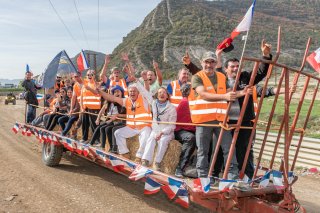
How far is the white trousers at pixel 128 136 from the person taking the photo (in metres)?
6.20

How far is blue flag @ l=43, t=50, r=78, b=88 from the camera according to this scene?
35.2 feet

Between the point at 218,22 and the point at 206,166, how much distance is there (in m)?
82.7

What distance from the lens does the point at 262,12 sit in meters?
101

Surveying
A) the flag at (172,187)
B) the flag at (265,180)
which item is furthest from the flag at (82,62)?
the flag at (265,180)

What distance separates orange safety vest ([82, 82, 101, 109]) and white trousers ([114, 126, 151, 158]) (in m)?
1.92

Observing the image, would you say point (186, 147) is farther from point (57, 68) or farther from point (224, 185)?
point (57, 68)

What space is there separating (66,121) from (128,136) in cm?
290

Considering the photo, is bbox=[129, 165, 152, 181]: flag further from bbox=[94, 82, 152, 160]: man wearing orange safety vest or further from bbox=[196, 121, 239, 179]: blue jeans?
bbox=[94, 82, 152, 160]: man wearing orange safety vest

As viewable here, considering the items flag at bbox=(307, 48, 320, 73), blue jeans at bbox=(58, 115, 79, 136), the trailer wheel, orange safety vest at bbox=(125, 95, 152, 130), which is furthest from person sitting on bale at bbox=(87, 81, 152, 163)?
flag at bbox=(307, 48, 320, 73)

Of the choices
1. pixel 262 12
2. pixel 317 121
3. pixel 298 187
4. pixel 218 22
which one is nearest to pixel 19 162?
pixel 298 187

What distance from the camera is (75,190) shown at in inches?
262

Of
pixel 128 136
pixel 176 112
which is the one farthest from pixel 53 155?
pixel 176 112

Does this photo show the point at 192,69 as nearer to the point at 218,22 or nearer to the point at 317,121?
the point at 317,121

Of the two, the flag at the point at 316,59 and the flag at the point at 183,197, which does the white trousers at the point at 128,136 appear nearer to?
the flag at the point at 183,197
